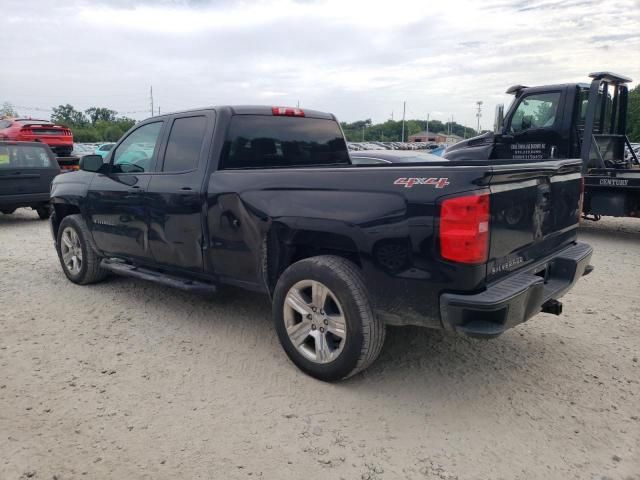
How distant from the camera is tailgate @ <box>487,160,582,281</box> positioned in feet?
9.70

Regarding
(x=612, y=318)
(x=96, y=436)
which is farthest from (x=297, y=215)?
(x=612, y=318)

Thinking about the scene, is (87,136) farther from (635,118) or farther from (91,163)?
(91,163)

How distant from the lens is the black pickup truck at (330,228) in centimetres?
287

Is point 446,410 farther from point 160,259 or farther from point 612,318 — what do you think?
point 160,259

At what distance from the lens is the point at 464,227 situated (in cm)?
277

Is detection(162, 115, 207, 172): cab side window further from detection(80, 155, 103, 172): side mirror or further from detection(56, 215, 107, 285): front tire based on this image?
detection(56, 215, 107, 285): front tire

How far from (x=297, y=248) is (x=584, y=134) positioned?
20.3 feet

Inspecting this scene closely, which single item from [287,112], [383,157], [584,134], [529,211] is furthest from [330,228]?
[383,157]

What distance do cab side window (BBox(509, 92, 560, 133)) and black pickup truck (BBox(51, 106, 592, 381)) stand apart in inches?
191

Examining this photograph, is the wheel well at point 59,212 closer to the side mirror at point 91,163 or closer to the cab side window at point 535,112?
the side mirror at point 91,163

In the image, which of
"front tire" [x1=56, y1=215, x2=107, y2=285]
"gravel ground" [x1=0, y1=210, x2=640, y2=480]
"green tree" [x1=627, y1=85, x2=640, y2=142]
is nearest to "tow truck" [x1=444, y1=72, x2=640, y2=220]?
"gravel ground" [x1=0, y1=210, x2=640, y2=480]

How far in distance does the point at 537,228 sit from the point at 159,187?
3.00m

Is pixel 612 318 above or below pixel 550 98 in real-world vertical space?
below

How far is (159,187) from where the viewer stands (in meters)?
4.46
